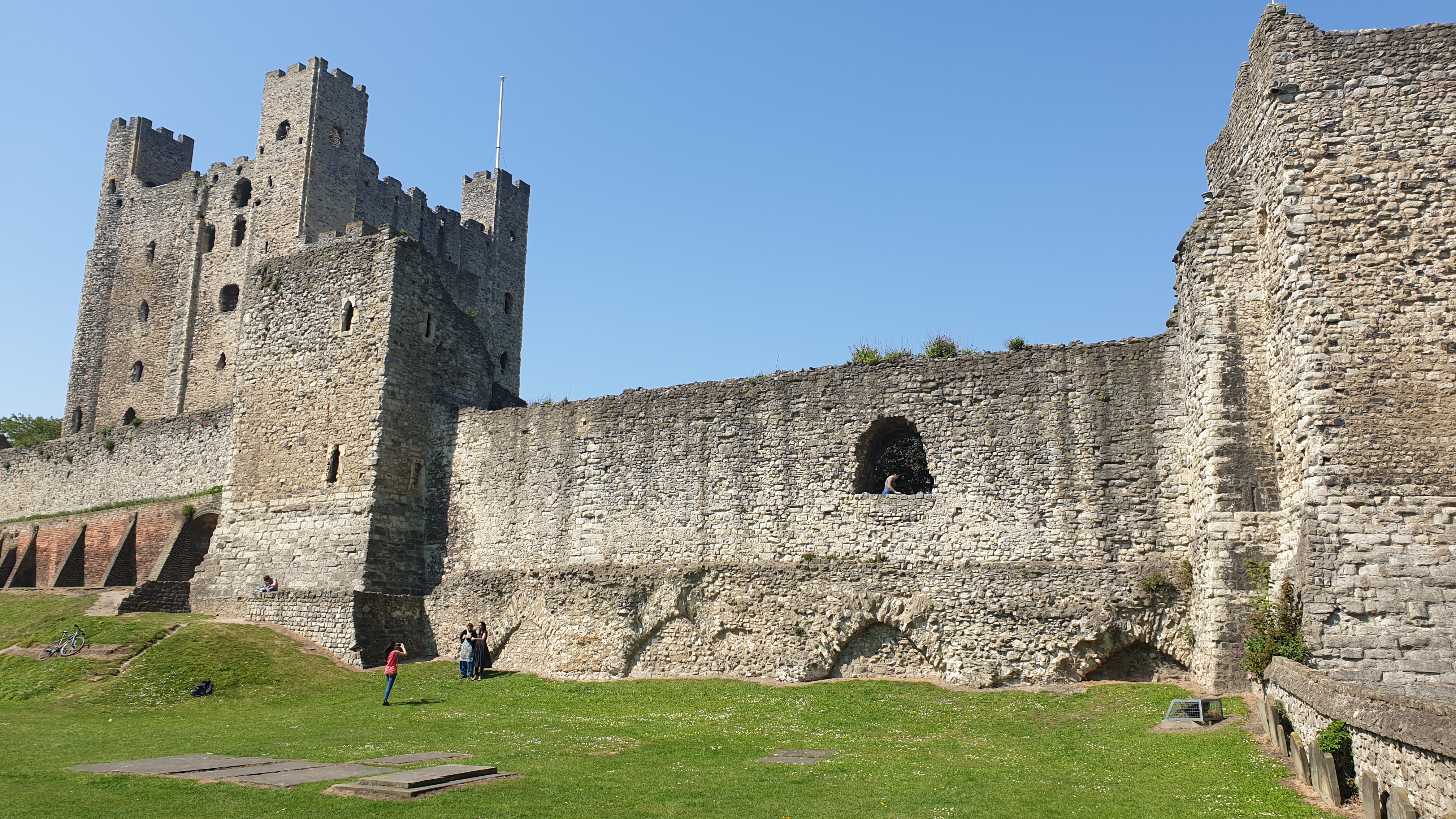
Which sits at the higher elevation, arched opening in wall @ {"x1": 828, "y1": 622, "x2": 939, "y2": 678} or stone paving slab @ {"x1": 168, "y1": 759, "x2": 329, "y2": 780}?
arched opening in wall @ {"x1": 828, "y1": 622, "x2": 939, "y2": 678}

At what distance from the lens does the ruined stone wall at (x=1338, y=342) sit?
14945mm

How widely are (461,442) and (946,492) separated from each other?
1239cm

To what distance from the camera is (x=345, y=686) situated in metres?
23.0

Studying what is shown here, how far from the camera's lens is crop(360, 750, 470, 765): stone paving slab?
1409cm

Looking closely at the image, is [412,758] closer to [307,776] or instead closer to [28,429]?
[307,776]

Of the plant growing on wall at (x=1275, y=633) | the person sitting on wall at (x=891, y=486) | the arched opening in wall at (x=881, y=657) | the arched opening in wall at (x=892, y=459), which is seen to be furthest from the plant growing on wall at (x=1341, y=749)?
the person sitting on wall at (x=891, y=486)

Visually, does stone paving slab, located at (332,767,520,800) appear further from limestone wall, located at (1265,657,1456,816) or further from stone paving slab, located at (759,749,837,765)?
limestone wall, located at (1265,657,1456,816)

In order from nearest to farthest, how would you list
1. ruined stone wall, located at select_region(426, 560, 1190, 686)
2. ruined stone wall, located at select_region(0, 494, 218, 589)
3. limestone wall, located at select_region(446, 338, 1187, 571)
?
ruined stone wall, located at select_region(426, 560, 1190, 686)
limestone wall, located at select_region(446, 338, 1187, 571)
ruined stone wall, located at select_region(0, 494, 218, 589)

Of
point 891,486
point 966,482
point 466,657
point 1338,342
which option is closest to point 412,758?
point 466,657

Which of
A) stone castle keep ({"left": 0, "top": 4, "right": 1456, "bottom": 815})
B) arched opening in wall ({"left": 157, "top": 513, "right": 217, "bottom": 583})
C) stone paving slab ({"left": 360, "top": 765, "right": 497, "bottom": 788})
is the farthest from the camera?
arched opening in wall ({"left": 157, "top": 513, "right": 217, "bottom": 583})

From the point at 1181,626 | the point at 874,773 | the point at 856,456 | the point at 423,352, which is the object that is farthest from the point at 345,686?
the point at 1181,626

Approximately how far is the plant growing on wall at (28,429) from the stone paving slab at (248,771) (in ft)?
197

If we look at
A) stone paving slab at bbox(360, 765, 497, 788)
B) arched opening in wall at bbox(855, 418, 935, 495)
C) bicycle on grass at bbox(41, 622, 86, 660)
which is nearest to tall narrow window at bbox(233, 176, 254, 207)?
bicycle on grass at bbox(41, 622, 86, 660)

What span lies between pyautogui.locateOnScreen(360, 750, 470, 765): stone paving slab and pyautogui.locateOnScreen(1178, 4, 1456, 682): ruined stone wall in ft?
36.7
